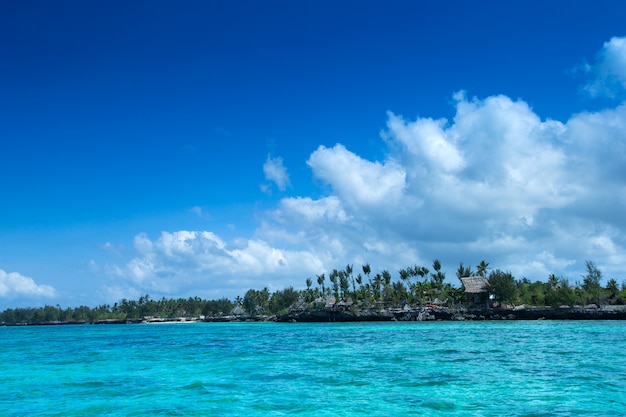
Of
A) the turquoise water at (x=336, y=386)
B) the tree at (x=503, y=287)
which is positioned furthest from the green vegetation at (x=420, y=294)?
the turquoise water at (x=336, y=386)

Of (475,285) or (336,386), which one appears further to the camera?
(475,285)

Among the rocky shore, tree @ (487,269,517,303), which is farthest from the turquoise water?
tree @ (487,269,517,303)

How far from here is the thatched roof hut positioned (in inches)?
3688

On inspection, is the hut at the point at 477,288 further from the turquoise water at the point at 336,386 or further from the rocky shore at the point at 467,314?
the turquoise water at the point at 336,386

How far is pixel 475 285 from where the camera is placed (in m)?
95.4

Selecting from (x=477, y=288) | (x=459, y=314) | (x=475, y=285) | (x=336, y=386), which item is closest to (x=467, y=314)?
(x=459, y=314)

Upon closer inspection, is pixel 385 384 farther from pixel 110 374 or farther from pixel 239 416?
pixel 110 374

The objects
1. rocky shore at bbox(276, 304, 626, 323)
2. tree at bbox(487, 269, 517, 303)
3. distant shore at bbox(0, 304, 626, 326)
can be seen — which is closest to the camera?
rocky shore at bbox(276, 304, 626, 323)

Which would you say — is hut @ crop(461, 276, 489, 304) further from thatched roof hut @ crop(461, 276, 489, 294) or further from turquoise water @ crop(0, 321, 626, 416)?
turquoise water @ crop(0, 321, 626, 416)

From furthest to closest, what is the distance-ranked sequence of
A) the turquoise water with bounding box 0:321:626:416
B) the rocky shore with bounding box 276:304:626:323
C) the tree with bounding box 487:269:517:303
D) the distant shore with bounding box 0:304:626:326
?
the tree with bounding box 487:269:517:303
the distant shore with bounding box 0:304:626:326
the rocky shore with bounding box 276:304:626:323
the turquoise water with bounding box 0:321:626:416

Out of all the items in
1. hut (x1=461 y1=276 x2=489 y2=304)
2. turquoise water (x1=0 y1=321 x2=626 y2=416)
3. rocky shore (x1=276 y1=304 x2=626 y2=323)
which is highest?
hut (x1=461 y1=276 x2=489 y2=304)

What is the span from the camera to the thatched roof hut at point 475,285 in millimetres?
93688

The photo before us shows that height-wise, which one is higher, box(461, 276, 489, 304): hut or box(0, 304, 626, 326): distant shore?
box(461, 276, 489, 304): hut

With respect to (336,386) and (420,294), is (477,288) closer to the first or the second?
(420,294)
